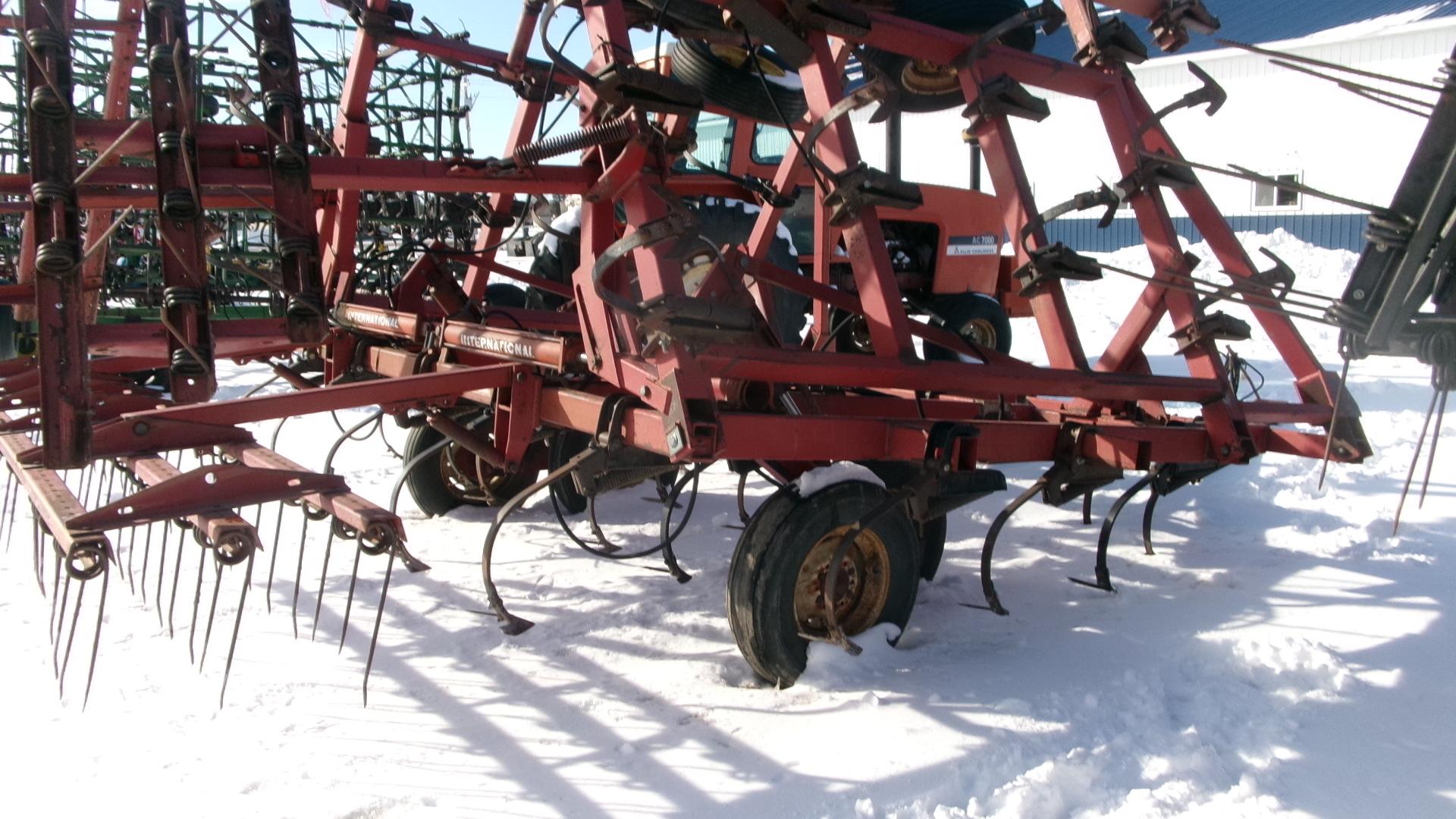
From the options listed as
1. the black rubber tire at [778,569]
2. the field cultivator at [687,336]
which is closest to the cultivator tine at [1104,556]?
the field cultivator at [687,336]

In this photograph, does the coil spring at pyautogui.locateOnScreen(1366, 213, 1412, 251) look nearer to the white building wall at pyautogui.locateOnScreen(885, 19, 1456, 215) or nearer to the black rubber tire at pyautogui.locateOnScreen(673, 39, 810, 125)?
the black rubber tire at pyautogui.locateOnScreen(673, 39, 810, 125)

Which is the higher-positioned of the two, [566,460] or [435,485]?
[566,460]

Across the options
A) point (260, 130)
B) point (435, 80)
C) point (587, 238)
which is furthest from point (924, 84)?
point (435, 80)

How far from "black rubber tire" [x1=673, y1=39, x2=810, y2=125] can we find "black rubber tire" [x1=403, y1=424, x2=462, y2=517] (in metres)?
1.92

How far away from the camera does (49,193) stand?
2.53m

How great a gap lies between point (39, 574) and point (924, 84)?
12.8ft

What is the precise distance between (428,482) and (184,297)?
2.01 metres

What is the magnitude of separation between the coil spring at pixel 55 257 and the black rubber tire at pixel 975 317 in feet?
16.2

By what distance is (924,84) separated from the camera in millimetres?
4691

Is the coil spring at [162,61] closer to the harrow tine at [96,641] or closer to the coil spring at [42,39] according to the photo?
the coil spring at [42,39]

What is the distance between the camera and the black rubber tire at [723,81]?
440 centimetres

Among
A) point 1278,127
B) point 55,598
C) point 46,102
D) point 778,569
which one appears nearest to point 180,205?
point 46,102

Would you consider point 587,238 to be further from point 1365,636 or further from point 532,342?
point 1365,636

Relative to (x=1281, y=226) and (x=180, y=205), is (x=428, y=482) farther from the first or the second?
(x=1281, y=226)
